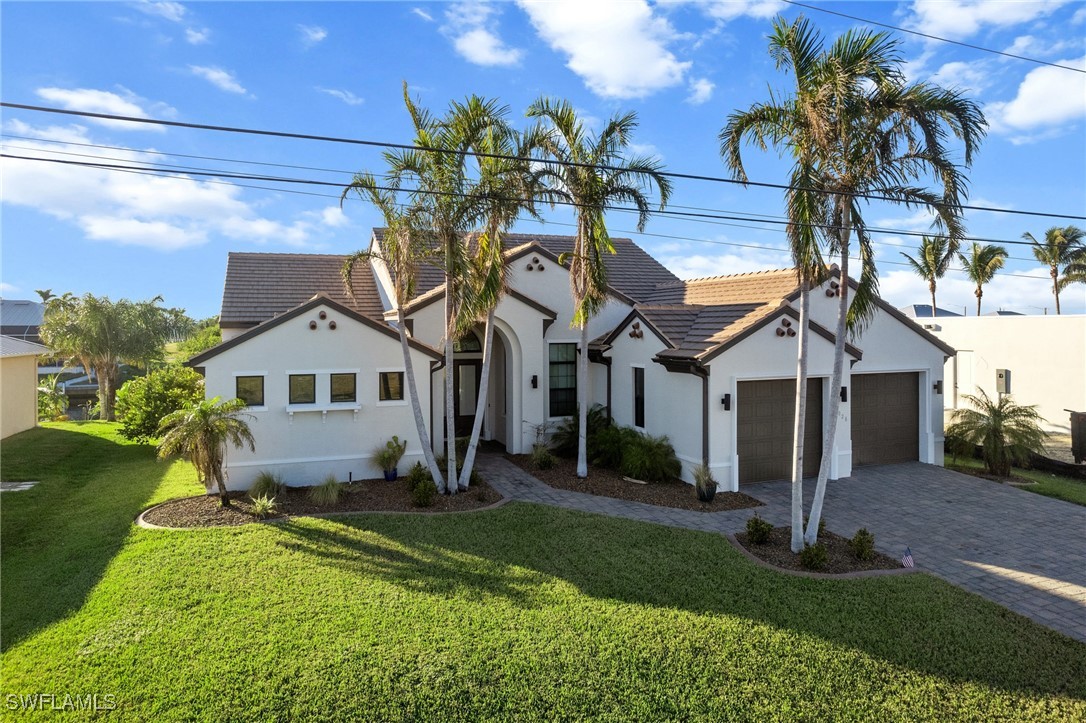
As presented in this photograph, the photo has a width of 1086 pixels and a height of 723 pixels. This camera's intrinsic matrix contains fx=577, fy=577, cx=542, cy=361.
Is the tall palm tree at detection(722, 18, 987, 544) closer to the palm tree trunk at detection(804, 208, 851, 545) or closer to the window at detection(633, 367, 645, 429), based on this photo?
the palm tree trunk at detection(804, 208, 851, 545)

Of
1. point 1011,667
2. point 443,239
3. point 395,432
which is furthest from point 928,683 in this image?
point 395,432

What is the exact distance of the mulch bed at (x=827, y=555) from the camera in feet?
29.0

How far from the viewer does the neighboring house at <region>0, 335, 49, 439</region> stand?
19.0 m

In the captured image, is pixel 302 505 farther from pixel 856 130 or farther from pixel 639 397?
pixel 856 130

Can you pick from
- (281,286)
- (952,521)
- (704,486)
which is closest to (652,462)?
(704,486)

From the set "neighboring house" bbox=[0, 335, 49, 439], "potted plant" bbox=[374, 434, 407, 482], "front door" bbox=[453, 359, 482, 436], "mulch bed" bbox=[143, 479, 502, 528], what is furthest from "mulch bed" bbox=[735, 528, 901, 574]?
"neighboring house" bbox=[0, 335, 49, 439]

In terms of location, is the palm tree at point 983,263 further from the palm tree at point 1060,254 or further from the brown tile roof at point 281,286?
the brown tile roof at point 281,286

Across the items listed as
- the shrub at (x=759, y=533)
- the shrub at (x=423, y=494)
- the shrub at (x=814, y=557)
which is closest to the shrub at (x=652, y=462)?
the shrub at (x=759, y=533)

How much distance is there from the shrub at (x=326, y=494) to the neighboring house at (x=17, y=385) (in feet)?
44.1

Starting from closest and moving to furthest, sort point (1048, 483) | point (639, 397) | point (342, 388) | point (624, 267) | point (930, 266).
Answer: point (342, 388)
point (1048, 483)
point (639, 397)
point (624, 267)
point (930, 266)

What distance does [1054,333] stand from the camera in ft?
77.6

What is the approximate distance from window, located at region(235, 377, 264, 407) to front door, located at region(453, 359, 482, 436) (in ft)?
23.1

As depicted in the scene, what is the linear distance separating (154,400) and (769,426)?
1756cm

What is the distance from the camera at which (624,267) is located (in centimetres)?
2167
